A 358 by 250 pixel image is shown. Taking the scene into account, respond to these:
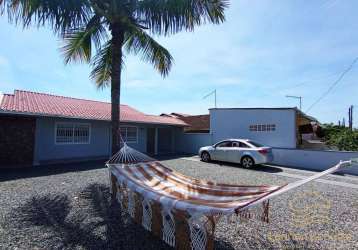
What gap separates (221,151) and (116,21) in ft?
31.0

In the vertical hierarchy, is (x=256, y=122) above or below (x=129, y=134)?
above

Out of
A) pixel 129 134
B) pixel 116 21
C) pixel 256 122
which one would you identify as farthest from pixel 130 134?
pixel 116 21

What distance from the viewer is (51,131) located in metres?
12.9

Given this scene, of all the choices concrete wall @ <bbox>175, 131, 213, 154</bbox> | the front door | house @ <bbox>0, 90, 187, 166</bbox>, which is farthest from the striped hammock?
the front door

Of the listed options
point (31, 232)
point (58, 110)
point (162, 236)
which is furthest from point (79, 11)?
point (58, 110)

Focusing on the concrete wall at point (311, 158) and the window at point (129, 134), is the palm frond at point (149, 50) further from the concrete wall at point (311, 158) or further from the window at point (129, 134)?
the concrete wall at point (311, 158)

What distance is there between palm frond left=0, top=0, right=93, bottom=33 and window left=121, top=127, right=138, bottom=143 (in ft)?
35.2

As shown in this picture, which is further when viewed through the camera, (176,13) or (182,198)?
(176,13)

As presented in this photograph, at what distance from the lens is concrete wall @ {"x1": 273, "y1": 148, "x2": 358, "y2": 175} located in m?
12.7

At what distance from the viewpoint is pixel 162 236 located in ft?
12.4

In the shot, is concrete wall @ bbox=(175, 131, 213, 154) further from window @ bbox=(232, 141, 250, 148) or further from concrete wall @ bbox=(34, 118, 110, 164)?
concrete wall @ bbox=(34, 118, 110, 164)

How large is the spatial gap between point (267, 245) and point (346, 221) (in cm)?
240

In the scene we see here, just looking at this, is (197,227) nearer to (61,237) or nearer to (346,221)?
(61,237)

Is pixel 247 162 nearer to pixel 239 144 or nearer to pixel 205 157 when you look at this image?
pixel 239 144
